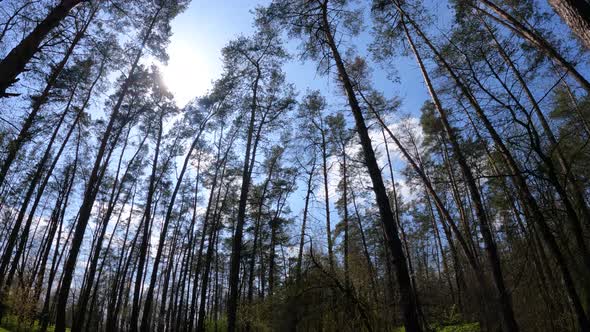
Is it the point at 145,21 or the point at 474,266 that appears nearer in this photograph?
the point at 474,266

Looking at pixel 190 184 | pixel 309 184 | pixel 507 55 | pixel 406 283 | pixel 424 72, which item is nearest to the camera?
pixel 406 283

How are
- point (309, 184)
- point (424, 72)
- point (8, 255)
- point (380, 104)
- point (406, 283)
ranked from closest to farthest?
point (406, 283)
point (424, 72)
point (380, 104)
point (8, 255)
point (309, 184)

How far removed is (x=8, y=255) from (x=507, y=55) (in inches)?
724

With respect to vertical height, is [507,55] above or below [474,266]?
above

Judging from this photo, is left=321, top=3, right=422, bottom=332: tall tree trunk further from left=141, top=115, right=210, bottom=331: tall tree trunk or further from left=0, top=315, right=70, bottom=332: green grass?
left=0, top=315, right=70, bottom=332: green grass

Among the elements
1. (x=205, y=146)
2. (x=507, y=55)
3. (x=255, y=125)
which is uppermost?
(x=205, y=146)

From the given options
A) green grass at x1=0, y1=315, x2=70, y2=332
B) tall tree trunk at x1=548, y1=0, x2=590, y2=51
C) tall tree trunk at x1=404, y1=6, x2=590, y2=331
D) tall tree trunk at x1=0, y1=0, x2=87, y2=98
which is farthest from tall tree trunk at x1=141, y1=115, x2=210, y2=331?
tall tree trunk at x1=548, y1=0, x2=590, y2=51

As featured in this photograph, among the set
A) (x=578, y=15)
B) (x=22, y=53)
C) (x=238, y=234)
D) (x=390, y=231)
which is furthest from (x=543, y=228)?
(x=238, y=234)

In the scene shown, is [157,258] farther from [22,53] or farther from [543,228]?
[543,228]

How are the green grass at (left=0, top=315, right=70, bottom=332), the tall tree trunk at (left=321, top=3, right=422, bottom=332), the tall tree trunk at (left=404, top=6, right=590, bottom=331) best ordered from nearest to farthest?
the tall tree trunk at (left=404, top=6, right=590, bottom=331) < the tall tree trunk at (left=321, top=3, right=422, bottom=332) < the green grass at (left=0, top=315, right=70, bottom=332)

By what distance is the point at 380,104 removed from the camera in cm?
980

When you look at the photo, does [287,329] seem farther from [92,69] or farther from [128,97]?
[92,69]

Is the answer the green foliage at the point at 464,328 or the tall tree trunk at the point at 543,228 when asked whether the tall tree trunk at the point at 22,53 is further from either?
the green foliage at the point at 464,328

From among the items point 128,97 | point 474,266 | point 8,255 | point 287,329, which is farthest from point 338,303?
point 8,255
